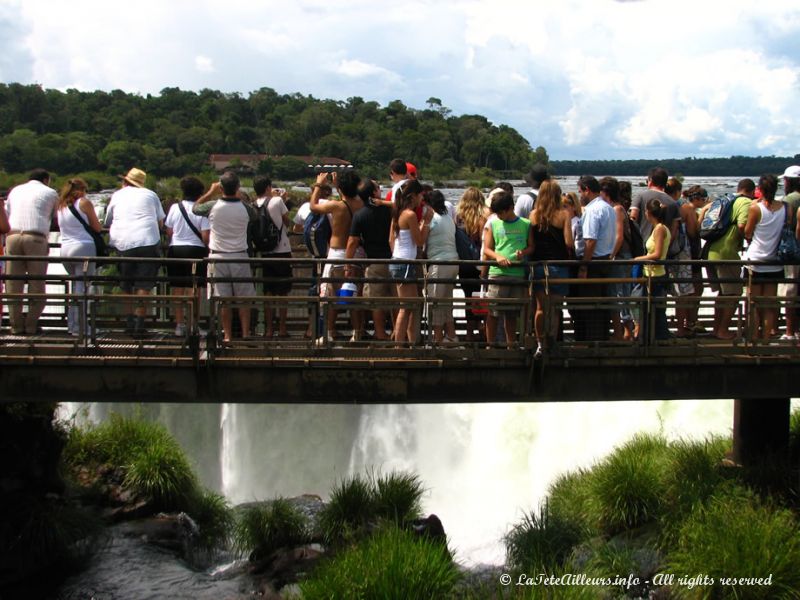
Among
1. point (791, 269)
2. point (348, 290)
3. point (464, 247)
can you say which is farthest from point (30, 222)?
point (791, 269)

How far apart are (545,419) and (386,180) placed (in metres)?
79.1

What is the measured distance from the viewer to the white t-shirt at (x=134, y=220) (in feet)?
41.3

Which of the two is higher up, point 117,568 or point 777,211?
point 777,211

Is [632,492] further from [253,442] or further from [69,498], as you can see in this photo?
[253,442]

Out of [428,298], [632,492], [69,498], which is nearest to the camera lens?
[428,298]

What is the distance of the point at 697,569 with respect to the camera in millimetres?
12711

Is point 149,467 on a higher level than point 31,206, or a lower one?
lower

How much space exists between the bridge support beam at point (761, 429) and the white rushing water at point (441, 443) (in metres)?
3.84

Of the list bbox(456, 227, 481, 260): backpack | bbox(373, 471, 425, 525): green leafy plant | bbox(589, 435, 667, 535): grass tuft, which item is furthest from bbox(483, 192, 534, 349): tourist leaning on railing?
bbox(373, 471, 425, 525): green leafy plant

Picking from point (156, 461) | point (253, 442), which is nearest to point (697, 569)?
point (156, 461)

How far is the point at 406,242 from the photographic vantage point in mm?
11961

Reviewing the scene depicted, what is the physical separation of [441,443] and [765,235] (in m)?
11.0

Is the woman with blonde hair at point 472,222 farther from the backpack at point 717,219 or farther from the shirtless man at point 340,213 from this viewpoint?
the backpack at point 717,219

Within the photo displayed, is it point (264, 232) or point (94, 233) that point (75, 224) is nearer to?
point (94, 233)
